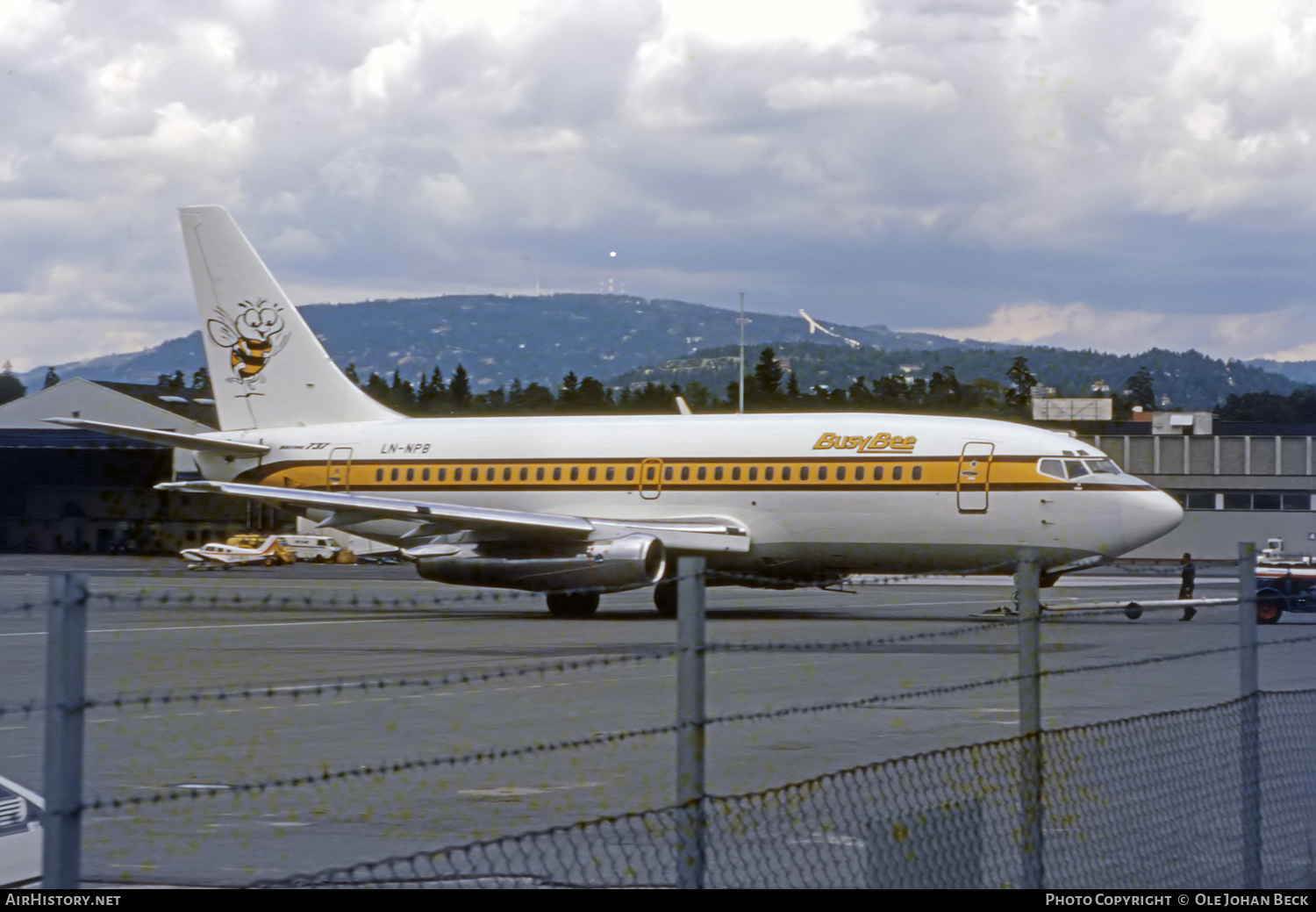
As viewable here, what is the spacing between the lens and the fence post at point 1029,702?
20.6 feet

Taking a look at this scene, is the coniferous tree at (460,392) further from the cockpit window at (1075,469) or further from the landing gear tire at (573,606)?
the cockpit window at (1075,469)

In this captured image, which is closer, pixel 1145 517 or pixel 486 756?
pixel 486 756

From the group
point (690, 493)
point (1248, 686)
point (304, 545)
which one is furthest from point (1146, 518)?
point (304, 545)

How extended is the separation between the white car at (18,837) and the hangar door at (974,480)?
815 inches

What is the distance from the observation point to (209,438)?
110 feet

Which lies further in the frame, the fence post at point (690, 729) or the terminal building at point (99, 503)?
the terminal building at point (99, 503)

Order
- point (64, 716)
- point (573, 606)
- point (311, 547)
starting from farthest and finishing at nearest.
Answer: point (311, 547) → point (573, 606) → point (64, 716)

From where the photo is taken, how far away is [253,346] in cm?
3641

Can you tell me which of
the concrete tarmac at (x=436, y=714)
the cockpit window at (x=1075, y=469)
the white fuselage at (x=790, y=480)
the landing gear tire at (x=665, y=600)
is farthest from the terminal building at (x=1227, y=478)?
the concrete tarmac at (x=436, y=714)

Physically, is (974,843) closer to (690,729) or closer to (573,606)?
(690,729)

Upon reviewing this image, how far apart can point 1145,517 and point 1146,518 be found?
0.02 meters

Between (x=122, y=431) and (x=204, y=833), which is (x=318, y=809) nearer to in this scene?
(x=204, y=833)

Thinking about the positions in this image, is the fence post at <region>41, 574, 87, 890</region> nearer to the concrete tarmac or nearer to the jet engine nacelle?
the concrete tarmac
